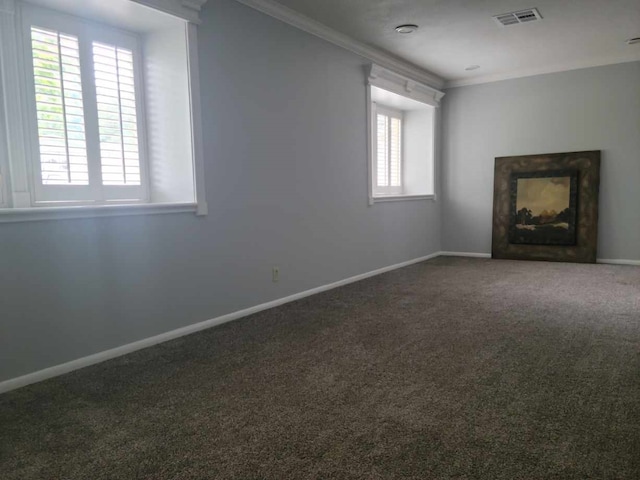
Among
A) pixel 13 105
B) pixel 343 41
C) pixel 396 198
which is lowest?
pixel 396 198

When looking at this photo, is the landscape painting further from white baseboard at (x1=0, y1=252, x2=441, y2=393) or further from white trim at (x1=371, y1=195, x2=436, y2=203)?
white baseboard at (x1=0, y1=252, x2=441, y2=393)

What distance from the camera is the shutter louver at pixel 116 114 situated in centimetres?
305

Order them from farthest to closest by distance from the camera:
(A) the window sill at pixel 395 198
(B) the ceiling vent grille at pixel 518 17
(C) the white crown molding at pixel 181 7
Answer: (A) the window sill at pixel 395 198 < (B) the ceiling vent grille at pixel 518 17 < (C) the white crown molding at pixel 181 7

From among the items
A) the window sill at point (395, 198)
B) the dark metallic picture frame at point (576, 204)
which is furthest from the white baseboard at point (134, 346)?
the dark metallic picture frame at point (576, 204)

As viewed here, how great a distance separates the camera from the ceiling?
3992 mm

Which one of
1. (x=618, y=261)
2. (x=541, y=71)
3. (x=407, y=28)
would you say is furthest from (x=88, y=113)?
(x=618, y=261)

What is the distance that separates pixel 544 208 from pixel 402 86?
254 cm

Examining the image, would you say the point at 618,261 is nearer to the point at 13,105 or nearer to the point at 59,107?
the point at 59,107

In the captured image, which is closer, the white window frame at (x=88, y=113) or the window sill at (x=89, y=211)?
the window sill at (x=89, y=211)

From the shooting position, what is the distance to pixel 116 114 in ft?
10.3

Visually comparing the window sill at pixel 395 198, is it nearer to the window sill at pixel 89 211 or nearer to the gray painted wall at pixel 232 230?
the gray painted wall at pixel 232 230

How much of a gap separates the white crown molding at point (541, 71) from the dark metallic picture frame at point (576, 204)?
1.09 m

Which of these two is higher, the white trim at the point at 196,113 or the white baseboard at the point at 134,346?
the white trim at the point at 196,113

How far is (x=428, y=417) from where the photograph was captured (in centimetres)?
207
